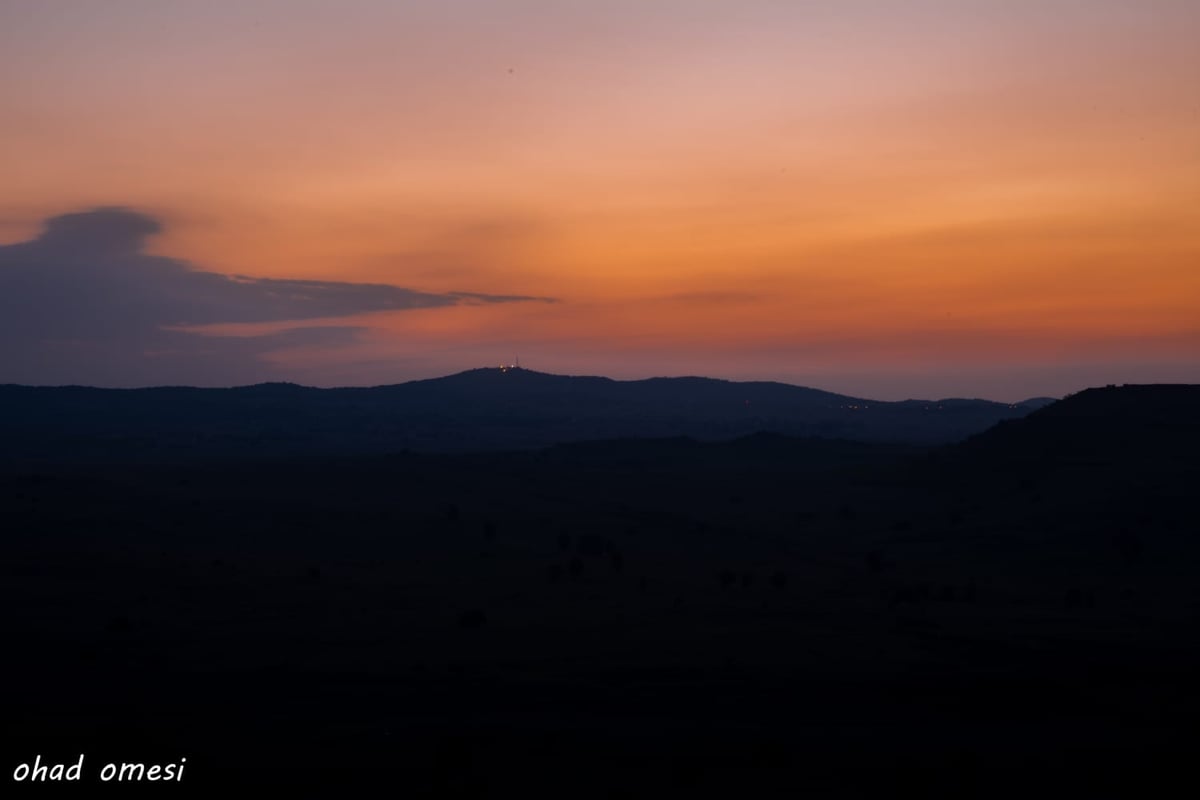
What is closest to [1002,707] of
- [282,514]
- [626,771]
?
[626,771]

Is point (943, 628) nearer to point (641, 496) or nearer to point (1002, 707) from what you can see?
point (1002, 707)

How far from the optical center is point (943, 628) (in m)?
30.9

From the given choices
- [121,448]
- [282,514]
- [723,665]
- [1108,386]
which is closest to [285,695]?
[723,665]

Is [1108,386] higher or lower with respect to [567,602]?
higher

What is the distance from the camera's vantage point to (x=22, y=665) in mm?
24078

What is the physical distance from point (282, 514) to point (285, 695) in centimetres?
3820

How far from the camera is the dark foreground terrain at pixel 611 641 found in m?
17.8

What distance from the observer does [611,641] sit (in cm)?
2847

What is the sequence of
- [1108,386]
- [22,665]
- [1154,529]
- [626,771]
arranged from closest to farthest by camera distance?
[626,771] < [22,665] < [1154,529] < [1108,386]

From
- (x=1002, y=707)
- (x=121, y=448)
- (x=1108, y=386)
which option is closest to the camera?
(x=1002, y=707)

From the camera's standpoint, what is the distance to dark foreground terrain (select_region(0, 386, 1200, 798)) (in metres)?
17.8

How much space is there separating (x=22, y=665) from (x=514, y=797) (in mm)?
13426

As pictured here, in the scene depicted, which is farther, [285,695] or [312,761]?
[285,695]

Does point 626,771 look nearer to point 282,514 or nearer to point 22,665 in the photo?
point 22,665
